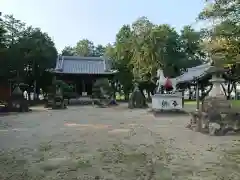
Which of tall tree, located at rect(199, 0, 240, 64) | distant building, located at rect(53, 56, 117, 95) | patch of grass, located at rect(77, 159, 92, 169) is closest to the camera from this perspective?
patch of grass, located at rect(77, 159, 92, 169)

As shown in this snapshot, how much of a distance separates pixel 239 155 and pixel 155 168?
6.93 feet

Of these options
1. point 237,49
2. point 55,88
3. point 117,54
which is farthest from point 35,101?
point 237,49

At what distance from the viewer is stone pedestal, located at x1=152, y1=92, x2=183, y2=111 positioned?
18941 mm

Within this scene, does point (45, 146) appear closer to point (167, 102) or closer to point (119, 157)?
point (119, 157)

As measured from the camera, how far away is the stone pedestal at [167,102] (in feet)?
62.1

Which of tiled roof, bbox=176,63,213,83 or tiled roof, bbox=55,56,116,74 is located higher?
tiled roof, bbox=55,56,116,74

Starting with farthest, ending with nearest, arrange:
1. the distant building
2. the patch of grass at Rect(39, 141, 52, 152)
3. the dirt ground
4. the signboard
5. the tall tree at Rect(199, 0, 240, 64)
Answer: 1. the distant building
2. the signboard
3. the tall tree at Rect(199, 0, 240, 64)
4. the patch of grass at Rect(39, 141, 52, 152)
5. the dirt ground

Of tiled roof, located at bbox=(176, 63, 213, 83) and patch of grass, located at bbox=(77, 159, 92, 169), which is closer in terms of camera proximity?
patch of grass, located at bbox=(77, 159, 92, 169)

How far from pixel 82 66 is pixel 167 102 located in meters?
21.7

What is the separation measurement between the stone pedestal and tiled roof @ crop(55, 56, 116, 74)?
1870 cm

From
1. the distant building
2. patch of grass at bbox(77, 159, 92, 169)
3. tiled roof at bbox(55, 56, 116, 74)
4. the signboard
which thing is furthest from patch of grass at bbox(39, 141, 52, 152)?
tiled roof at bbox(55, 56, 116, 74)

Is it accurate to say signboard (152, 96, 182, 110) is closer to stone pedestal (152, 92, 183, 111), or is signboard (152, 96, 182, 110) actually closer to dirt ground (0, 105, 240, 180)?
stone pedestal (152, 92, 183, 111)

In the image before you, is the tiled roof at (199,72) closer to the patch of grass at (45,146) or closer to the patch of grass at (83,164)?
the patch of grass at (45,146)

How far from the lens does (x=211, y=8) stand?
10016 mm
